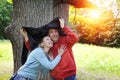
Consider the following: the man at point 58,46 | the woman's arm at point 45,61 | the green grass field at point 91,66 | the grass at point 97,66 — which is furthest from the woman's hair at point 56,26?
the grass at point 97,66

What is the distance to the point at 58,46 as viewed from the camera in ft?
20.9

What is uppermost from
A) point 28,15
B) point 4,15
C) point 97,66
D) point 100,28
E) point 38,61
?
point 28,15

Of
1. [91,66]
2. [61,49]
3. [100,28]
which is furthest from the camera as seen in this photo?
[100,28]

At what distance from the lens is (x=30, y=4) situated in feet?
25.3

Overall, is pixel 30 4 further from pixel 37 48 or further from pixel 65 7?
pixel 37 48

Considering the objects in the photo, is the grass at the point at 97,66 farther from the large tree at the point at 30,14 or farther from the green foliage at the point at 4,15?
the green foliage at the point at 4,15

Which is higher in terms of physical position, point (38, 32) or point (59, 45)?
point (38, 32)

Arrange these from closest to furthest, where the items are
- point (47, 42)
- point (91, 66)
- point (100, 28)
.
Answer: point (47, 42), point (91, 66), point (100, 28)

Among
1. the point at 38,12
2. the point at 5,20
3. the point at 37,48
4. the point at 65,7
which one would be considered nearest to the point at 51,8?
the point at 38,12

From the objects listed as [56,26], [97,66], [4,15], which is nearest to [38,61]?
[56,26]

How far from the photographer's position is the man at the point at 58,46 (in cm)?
632

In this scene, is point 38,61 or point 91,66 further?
point 91,66

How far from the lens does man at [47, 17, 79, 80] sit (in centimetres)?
632

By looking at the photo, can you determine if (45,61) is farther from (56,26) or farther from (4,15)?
(4,15)
